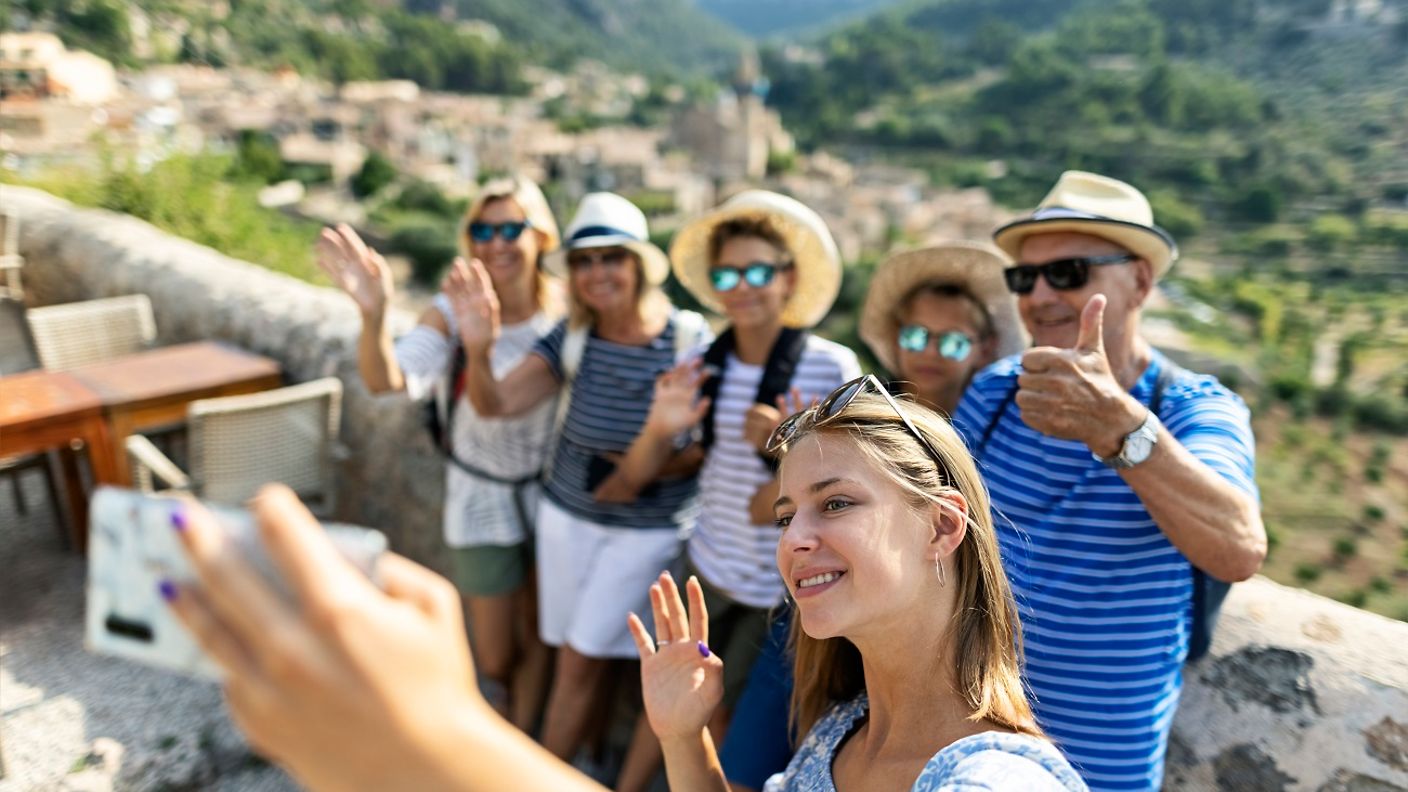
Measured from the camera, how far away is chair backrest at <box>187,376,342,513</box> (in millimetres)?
2688

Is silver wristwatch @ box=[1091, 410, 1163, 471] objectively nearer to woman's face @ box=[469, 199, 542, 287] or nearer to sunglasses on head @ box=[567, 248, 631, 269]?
sunglasses on head @ box=[567, 248, 631, 269]

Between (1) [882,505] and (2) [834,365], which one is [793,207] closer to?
(2) [834,365]

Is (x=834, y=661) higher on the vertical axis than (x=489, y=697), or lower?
higher

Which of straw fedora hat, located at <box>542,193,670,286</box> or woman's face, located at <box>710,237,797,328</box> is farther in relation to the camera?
straw fedora hat, located at <box>542,193,670,286</box>

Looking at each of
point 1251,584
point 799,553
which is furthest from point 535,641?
point 1251,584

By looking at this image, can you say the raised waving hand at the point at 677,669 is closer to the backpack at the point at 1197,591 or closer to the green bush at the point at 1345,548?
the backpack at the point at 1197,591

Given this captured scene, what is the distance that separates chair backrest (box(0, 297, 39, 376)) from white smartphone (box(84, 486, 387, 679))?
4659 millimetres

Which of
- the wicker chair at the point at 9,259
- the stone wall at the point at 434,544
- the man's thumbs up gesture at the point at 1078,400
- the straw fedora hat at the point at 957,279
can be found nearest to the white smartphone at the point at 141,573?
the man's thumbs up gesture at the point at 1078,400

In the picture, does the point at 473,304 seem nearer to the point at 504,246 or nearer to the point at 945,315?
the point at 504,246

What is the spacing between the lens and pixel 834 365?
191cm

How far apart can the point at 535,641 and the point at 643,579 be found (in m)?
0.55

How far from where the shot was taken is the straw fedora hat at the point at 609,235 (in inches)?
84.2

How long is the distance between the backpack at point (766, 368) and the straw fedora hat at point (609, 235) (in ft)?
0.92

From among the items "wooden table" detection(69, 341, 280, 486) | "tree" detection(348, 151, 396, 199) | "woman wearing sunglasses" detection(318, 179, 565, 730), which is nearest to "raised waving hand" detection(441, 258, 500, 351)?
"woman wearing sunglasses" detection(318, 179, 565, 730)
